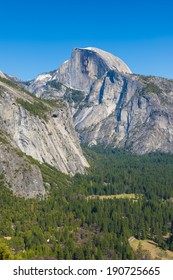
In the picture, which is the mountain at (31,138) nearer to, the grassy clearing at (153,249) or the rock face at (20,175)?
the rock face at (20,175)

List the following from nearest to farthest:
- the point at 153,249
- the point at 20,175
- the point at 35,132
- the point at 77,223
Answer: the point at 153,249, the point at 77,223, the point at 20,175, the point at 35,132

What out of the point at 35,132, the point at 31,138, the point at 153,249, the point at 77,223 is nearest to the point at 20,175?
the point at 77,223

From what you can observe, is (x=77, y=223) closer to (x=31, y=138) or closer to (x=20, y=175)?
(x=20, y=175)

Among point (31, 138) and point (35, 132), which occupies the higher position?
point (35, 132)

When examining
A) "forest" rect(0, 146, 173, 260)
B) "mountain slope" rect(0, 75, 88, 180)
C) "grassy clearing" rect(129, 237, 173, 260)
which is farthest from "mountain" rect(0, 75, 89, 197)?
"grassy clearing" rect(129, 237, 173, 260)

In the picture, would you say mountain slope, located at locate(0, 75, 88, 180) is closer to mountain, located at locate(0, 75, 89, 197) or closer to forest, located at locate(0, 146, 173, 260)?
mountain, located at locate(0, 75, 89, 197)

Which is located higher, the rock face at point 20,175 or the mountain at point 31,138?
the mountain at point 31,138

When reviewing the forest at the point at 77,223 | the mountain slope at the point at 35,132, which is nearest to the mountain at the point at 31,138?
the mountain slope at the point at 35,132
